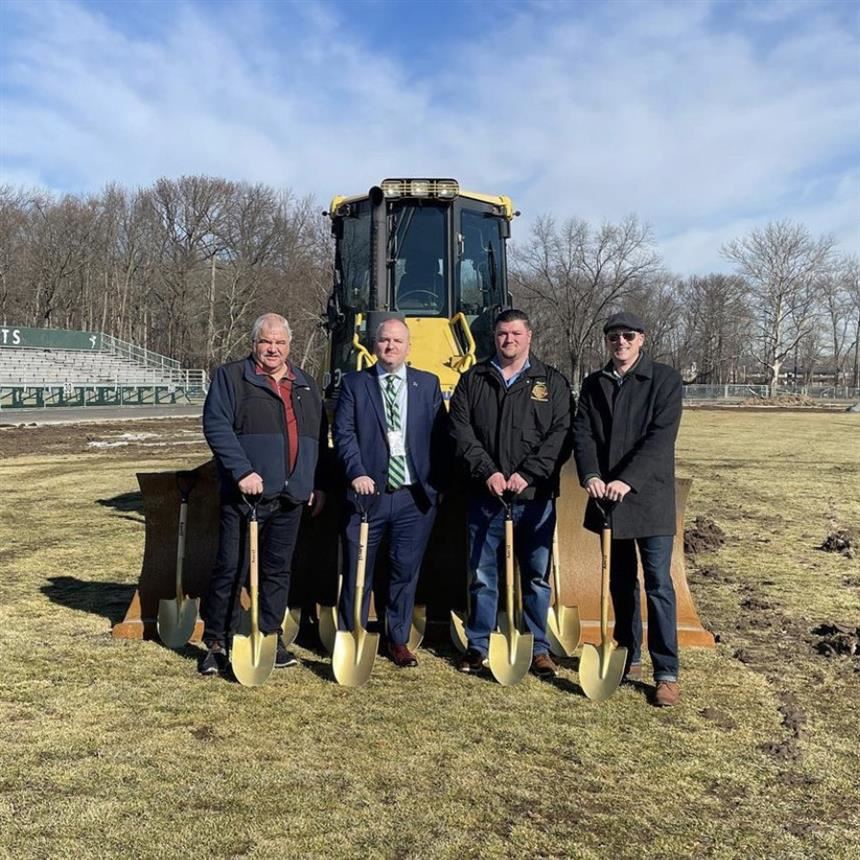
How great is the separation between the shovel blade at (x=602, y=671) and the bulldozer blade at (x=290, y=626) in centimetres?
179

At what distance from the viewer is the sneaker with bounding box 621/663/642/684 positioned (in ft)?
14.6

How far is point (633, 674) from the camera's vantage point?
4.50 metres

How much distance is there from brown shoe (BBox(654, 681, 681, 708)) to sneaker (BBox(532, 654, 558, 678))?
0.61 meters

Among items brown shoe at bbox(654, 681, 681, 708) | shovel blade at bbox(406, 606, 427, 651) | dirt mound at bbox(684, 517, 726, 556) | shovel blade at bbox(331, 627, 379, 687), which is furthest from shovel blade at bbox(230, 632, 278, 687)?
dirt mound at bbox(684, 517, 726, 556)

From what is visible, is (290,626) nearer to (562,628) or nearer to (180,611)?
(180,611)

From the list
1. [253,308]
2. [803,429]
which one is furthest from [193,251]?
[803,429]

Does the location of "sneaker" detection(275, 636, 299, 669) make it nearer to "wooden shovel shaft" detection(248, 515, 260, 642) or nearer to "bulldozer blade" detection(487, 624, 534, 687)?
"wooden shovel shaft" detection(248, 515, 260, 642)

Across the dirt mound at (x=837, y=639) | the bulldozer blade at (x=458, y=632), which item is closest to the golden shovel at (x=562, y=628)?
the bulldozer blade at (x=458, y=632)

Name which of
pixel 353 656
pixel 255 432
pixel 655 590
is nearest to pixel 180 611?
pixel 353 656

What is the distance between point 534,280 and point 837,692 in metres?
62.9

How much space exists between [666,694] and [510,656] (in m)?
0.83

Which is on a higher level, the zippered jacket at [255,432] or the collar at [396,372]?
the collar at [396,372]

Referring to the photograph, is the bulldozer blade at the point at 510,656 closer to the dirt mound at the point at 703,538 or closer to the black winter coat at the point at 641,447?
the black winter coat at the point at 641,447

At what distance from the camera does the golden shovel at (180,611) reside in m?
5.01
